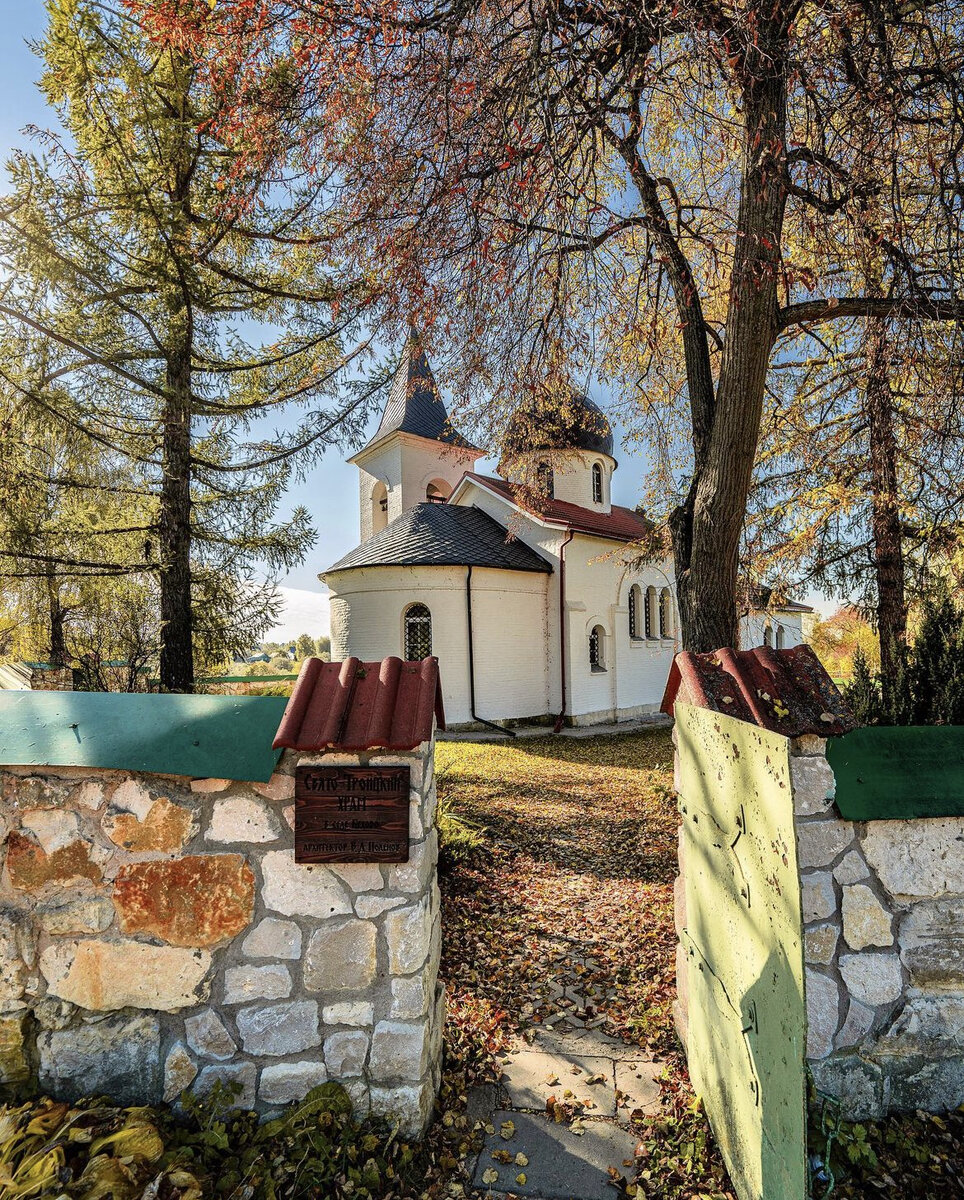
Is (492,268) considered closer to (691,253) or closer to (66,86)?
(691,253)

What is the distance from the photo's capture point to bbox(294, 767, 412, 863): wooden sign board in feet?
7.29

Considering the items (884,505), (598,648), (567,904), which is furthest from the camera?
(598,648)

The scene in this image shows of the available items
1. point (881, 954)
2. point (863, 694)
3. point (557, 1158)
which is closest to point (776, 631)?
point (863, 694)

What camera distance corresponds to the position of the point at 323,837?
2230 millimetres

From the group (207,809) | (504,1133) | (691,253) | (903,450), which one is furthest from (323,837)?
(691,253)

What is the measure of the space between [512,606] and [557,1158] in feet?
41.1

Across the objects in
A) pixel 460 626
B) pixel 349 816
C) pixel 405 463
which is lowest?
pixel 349 816

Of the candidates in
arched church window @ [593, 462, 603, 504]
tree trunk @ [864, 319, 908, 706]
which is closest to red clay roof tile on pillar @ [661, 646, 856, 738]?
tree trunk @ [864, 319, 908, 706]

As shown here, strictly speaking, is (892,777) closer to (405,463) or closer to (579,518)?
(579,518)

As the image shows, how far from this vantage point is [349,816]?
223 cm

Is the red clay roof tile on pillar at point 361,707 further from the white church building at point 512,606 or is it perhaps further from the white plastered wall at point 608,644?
the white plastered wall at point 608,644

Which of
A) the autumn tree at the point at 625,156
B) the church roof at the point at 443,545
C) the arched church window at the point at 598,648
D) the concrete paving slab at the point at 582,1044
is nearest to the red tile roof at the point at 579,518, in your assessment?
the church roof at the point at 443,545

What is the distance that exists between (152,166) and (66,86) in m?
0.84

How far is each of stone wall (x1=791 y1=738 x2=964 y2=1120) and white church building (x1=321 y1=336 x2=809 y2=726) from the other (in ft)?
33.3
